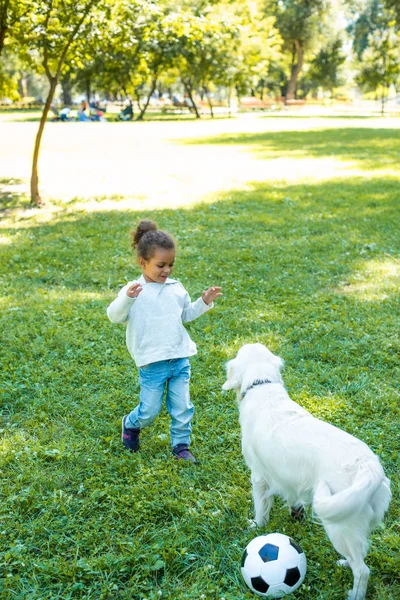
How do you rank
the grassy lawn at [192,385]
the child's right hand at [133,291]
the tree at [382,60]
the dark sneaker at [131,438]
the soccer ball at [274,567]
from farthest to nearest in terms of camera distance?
the tree at [382,60], the dark sneaker at [131,438], the child's right hand at [133,291], the grassy lawn at [192,385], the soccer ball at [274,567]

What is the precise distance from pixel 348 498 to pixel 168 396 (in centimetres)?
178

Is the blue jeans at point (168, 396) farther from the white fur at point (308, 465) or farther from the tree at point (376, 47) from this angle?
the tree at point (376, 47)

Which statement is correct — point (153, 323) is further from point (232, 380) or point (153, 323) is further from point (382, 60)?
point (382, 60)

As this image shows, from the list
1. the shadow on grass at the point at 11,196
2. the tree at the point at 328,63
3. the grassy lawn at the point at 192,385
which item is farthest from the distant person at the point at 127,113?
the tree at the point at 328,63

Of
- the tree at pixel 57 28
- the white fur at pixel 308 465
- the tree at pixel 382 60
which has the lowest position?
the white fur at pixel 308 465

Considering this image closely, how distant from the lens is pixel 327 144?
21.0m

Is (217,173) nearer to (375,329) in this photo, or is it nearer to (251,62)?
(375,329)

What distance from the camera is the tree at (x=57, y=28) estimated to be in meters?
10.4

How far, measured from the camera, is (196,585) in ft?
9.14

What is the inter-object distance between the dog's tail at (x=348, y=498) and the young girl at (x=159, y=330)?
1554 millimetres

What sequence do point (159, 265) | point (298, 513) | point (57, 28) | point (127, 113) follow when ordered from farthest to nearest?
point (127, 113) → point (57, 28) → point (159, 265) → point (298, 513)

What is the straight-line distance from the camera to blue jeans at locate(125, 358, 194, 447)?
373 cm

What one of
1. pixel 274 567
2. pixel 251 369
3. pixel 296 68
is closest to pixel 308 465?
pixel 274 567

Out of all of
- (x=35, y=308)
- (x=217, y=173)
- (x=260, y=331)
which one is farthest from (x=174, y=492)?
(x=217, y=173)
